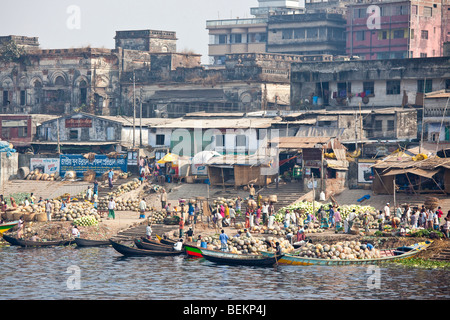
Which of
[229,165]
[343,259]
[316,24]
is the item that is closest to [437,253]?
[343,259]

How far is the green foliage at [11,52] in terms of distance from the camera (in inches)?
2876

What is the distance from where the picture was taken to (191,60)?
7662cm

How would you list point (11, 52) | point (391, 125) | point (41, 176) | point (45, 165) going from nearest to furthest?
1. point (391, 125)
2. point (41, 176)
3. point (45, 165)
4. point (11, 52)

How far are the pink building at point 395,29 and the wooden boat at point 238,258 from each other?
52.3 meters

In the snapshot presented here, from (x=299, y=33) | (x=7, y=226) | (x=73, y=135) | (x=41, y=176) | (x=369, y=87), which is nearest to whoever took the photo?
(x=7, y=226)

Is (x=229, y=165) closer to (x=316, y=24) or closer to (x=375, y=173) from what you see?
(x=375, y=173)

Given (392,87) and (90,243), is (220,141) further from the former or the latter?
(90,243)

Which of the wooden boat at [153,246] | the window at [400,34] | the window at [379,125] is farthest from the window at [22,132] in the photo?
the window at [400,34]

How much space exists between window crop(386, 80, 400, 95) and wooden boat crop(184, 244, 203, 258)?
982 inches

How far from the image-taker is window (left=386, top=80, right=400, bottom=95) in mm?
59562

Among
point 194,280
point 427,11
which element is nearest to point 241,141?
point 194,280

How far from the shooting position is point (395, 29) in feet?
285

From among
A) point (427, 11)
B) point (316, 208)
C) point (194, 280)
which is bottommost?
point (194, 280)

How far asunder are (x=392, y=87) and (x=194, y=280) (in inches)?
1145
